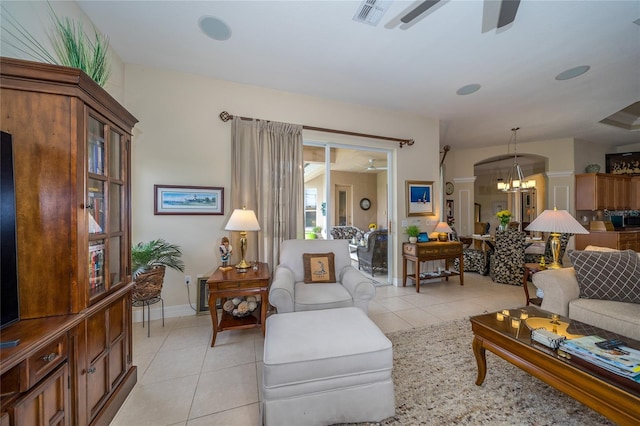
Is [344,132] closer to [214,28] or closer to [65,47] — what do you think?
[214,28]

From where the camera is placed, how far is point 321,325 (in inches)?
64.2

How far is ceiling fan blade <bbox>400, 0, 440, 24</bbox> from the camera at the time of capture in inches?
66.5

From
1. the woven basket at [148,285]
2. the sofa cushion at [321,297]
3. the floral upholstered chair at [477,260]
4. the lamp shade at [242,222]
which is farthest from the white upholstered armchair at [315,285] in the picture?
the floral upholstered chair at [477,260]

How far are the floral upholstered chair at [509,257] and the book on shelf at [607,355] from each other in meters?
3.17

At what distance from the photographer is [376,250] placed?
14.2ft

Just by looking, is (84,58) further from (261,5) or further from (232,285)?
(232,285)

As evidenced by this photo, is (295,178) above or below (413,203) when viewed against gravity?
above

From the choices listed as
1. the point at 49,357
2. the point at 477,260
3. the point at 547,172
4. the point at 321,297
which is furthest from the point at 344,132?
the point at 547,172

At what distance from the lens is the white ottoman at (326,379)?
128cm

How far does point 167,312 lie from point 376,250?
10.8 ft

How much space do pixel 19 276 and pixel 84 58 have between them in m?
1.28

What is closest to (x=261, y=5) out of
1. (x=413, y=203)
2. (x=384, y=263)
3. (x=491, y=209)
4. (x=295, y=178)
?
(x=295, y=178)

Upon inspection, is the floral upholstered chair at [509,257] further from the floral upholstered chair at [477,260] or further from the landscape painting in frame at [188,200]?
the landscape painting in frame at [188,200]

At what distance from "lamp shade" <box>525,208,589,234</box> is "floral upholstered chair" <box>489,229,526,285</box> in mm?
1612
